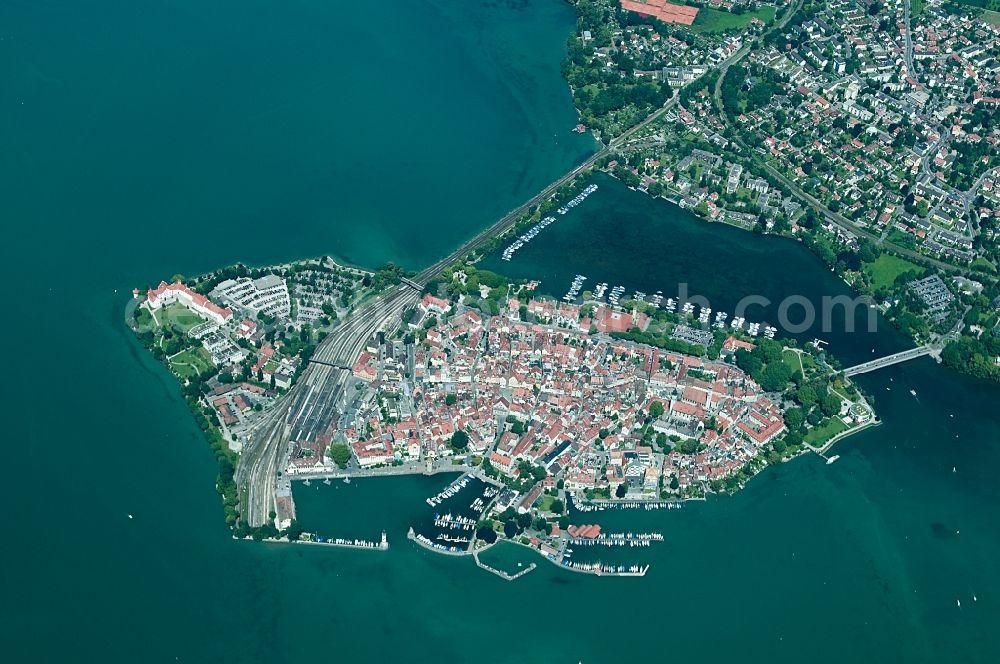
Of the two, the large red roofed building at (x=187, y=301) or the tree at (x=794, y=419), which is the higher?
the large red roofed building at (x=187, y=301)

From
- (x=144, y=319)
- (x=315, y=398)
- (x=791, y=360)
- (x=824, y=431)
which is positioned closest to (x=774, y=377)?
(x=791, y=360)

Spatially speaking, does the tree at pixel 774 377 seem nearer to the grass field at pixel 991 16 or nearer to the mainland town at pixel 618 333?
the mainland town at pixel 618 333

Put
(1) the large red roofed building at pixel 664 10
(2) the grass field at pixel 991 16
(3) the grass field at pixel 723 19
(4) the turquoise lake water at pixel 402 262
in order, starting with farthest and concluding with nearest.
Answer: (1) the large red roofed building at pixel 664 10 < (2) the grass field at pixel 991 16 < (3) the grass field at pixel 723 19 < (4) the turquoise lake water at pixel 402 262

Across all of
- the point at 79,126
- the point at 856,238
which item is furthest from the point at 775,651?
the point at 79,126

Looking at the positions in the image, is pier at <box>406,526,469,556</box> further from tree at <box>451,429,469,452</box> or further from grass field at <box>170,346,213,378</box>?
grass field at <box>170,346,213,378</box>

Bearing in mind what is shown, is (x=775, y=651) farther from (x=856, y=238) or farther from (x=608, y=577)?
(x=856, y=238)

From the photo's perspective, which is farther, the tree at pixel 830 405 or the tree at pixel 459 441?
the tree at pixel 830 405

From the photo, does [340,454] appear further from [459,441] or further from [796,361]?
[796,361]

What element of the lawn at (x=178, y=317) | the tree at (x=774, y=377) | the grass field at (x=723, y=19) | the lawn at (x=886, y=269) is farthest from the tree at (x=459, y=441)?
the grass field at (x=723, y=19)
